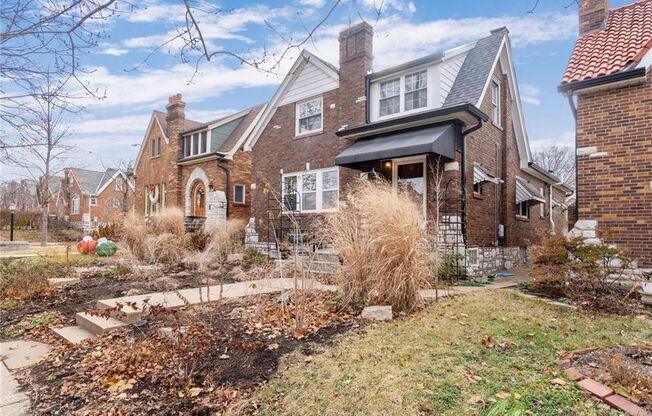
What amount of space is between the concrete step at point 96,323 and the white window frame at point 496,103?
11213mm

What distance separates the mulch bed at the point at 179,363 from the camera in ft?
10.1

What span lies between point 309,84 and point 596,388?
12.4 meters

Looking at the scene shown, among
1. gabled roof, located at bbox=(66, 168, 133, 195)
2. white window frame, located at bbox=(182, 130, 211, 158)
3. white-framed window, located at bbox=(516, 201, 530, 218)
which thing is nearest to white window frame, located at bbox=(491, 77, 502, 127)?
white-framed window, located at bbox=(516, 201, 530, 218)

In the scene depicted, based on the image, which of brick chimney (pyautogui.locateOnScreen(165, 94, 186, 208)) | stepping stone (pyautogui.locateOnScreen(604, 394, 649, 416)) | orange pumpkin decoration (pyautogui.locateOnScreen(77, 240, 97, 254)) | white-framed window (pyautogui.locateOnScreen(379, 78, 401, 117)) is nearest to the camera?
stepping stone (pyautogui.locateOnScreen(604, 394, 649, 416))

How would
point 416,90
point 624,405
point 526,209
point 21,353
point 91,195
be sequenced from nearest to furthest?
point 624,405 < point 21,353 < point 416,90 < point 526,209 < point 91,195

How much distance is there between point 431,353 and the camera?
3658 millimetres

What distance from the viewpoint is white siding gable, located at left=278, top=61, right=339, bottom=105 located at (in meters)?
12.9

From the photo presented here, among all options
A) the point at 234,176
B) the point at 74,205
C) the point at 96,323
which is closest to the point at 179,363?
the point at 96,323

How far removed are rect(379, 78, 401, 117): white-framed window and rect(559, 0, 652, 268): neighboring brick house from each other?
4494 millimetres

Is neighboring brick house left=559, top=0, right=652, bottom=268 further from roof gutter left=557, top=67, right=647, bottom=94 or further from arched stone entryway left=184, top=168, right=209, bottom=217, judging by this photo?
arched stone entryway left=184, top=168, right=209, bottom=217

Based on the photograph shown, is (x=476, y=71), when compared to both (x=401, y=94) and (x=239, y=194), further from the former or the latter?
(x=239, y=194)

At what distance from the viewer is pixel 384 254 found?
5059 mm

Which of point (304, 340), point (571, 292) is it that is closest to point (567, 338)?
point (571, 292)

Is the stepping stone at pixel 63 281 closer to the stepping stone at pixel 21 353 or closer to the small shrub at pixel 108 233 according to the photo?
the stepping stone at pixel 21 353
